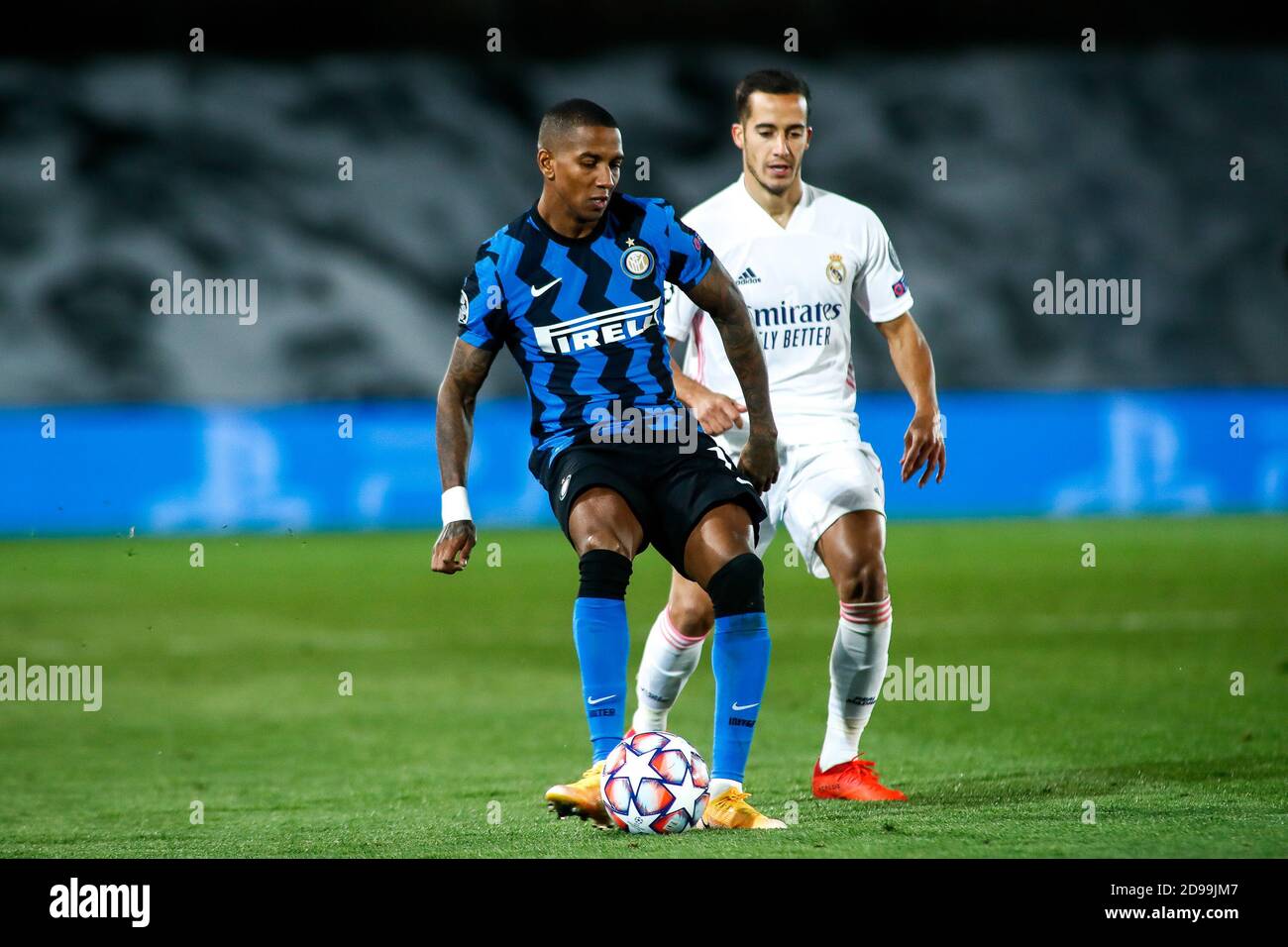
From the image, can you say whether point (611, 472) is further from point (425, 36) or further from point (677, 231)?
point (425, 36)

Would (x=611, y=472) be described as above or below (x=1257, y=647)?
above

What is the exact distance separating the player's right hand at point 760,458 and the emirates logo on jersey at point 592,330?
1.56ft

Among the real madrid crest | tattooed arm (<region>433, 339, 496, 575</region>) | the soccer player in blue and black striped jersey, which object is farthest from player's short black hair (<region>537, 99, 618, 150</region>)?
the real madrid crest

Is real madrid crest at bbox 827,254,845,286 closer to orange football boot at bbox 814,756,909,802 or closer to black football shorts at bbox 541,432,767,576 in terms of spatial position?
black football shorts at bbox 541,432,767,576

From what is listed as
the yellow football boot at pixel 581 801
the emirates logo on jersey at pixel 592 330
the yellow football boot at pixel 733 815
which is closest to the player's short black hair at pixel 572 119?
the emirates logo on jersey at pixel 592 330

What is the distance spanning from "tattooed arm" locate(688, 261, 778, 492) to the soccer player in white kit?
0.19 m

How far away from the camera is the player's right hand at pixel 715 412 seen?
16.2ft

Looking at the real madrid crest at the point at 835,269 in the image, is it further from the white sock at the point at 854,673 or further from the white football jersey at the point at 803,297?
the white sock at the point at 854,673

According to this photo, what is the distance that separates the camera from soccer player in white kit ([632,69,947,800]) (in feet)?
16.8

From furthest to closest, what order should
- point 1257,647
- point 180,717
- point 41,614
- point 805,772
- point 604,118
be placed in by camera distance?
1. point 41,614
2. point 1257,647
3. point 180,717
4. point 805,772
5. point 604,118

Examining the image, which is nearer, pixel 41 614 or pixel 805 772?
pixel 805 772

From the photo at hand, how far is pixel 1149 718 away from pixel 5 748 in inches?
188

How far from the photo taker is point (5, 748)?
22.5 ft
